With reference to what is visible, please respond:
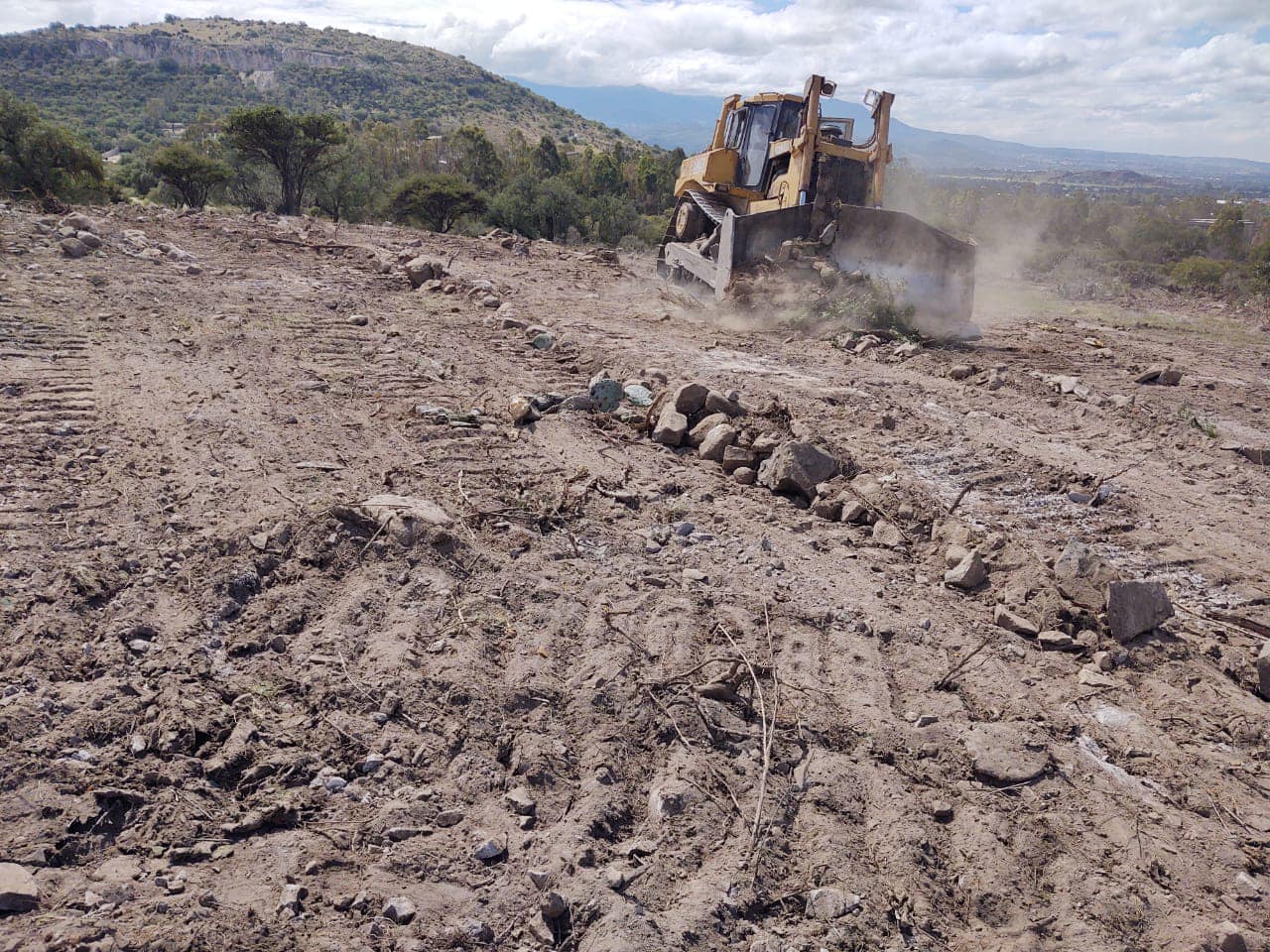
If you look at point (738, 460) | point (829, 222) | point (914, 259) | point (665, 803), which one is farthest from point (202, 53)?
point (665, 803)

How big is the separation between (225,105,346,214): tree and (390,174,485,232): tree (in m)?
3.22

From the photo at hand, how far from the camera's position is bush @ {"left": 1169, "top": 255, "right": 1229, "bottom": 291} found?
16.6 m

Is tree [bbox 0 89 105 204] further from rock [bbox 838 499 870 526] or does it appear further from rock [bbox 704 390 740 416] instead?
rock [bbox 838 499 870 526]

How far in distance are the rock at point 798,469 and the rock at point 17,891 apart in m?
4.21

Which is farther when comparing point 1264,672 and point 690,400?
point 690,400

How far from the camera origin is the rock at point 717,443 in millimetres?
5891

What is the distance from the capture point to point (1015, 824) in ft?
9.57

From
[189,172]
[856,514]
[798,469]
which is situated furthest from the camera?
[189,172]

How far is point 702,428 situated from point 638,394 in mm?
914

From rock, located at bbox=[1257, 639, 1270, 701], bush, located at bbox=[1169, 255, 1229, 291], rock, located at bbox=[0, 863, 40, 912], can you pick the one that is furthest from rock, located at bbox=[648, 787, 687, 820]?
bush, located at bbox=[1169, 255, 1229, 291]

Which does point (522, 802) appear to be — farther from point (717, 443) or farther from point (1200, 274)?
point (1200, 274)

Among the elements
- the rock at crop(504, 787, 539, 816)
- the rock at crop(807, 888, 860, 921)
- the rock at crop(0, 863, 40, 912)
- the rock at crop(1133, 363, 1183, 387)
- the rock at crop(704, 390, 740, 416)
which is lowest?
the rock at crop(807, 888, 860, 921)

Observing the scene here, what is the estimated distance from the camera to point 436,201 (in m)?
23.0

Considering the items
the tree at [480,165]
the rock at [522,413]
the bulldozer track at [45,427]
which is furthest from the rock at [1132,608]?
the tree at [480,165]
